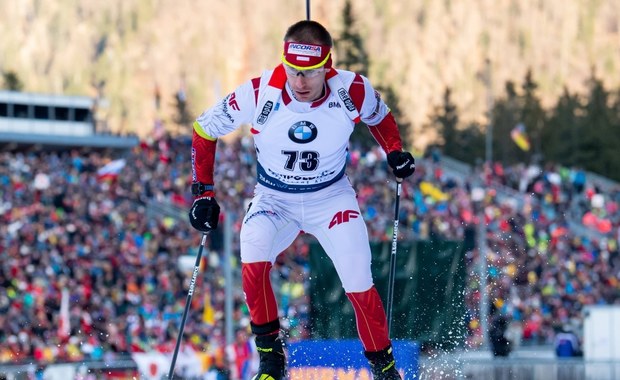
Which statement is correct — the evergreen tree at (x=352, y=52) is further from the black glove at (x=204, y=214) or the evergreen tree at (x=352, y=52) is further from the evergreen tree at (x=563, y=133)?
the black glove at (x=204, y=214)

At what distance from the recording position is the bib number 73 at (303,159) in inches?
288

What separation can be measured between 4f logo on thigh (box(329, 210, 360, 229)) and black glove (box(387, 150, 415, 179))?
515 mm

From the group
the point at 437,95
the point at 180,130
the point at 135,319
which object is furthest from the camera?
the point at 437,95

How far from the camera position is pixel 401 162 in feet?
25.6

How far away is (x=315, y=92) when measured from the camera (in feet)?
23.4

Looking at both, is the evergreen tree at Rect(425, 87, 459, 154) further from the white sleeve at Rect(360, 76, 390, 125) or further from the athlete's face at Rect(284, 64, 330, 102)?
the athlete's face at Rect(284, 64, 330, 102)

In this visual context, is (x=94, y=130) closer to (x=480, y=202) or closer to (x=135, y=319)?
(x=480, y=202)

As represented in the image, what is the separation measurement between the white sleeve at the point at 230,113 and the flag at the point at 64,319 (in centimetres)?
1366

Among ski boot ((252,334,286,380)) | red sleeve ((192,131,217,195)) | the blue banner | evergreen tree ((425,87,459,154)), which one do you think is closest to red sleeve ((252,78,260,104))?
red sleeve ((192,131,217,195))

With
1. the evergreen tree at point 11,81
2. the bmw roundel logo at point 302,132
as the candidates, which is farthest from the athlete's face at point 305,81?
the evergreen tree at point 11,81

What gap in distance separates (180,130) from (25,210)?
9012 cm

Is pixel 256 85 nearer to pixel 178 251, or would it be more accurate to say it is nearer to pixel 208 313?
pixel 208 313

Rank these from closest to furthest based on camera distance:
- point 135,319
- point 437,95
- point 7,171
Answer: point 135,319 < point 7,171 < point 437,95

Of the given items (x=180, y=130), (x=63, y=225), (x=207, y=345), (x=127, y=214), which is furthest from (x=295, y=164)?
(x=180, y=130)
